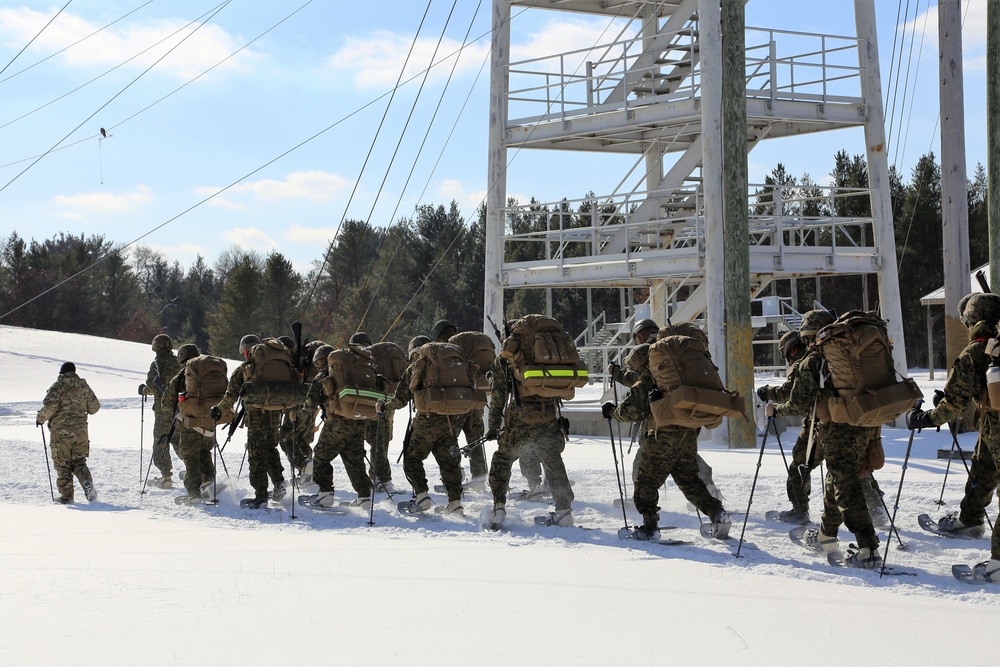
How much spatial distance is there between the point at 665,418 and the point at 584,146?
12897 mm

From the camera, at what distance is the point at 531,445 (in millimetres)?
9633

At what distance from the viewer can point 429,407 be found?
10.3 m

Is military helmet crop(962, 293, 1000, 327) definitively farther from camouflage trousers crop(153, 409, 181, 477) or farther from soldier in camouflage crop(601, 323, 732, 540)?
camouflage trousers crop(153, 409, 181, 477)

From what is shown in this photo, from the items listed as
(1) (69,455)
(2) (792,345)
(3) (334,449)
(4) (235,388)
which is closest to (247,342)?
(4) (235,388)

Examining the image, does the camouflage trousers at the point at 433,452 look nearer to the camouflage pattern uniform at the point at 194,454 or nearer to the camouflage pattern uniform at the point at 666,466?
the camouflage pattern uniform at the point at 666,466

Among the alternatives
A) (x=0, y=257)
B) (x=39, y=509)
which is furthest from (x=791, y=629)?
(x=0, y=257)

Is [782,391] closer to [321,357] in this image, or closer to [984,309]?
[984,309]

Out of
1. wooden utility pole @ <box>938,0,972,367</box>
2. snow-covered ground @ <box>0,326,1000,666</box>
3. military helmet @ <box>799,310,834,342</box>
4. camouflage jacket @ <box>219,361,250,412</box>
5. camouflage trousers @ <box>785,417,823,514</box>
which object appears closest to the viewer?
snow-covered ground @ <box>0,326,1000,666</box>

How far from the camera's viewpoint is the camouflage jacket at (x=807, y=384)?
26.2 feet

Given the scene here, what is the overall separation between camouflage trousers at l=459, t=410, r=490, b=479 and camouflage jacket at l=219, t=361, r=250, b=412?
2.40m

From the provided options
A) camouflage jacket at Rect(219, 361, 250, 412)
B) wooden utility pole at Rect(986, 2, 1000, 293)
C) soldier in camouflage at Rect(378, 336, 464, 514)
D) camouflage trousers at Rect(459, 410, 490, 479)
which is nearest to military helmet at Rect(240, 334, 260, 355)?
camouflage jacket at Rect(219, 361, 250, 412)

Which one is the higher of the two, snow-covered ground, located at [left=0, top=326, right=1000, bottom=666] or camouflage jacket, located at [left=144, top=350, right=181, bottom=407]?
camouflage jacket, located at [left=144, top=350, right=181, bottom=407]

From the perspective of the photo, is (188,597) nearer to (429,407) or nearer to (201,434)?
(429,407)

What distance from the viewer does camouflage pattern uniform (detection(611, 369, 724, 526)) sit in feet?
28.5
